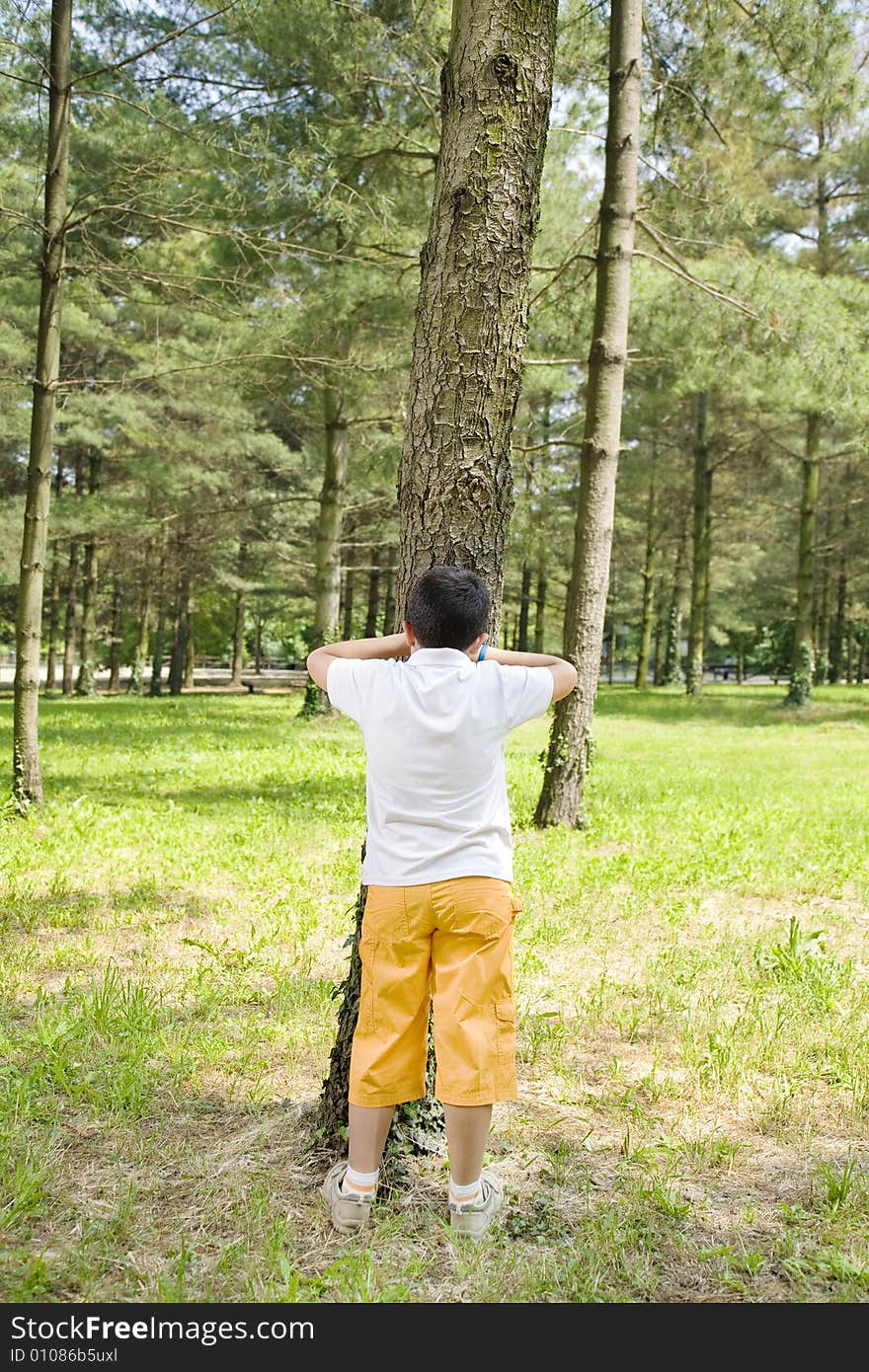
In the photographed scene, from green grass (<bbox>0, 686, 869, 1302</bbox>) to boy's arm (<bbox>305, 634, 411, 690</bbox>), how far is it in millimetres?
1576

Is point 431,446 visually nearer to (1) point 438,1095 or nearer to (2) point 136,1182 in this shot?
(1) point 438,1095

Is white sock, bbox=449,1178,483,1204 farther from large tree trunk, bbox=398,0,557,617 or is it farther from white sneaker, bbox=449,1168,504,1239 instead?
large tree trunk, bbox=398,0,557,617

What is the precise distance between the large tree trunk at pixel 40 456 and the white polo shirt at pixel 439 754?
245 inches

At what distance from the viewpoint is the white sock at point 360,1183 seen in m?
2.80

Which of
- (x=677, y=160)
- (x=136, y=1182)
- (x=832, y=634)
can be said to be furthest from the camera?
(x=832, y=634)

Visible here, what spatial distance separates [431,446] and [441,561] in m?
0.37

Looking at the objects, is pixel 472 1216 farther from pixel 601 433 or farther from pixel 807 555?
pixel 807 555

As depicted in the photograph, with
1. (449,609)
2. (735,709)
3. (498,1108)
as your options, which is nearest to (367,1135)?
(498,1108)

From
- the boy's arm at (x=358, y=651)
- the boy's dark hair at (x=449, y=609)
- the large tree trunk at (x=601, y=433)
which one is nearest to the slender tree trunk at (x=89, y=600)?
the large tree trunk at (x=601, y=433)

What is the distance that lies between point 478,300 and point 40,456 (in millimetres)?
6315

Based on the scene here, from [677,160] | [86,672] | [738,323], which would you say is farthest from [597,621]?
[86,672]

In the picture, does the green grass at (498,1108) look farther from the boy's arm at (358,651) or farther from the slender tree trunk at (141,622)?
the slender tree trunk at (141,622)
